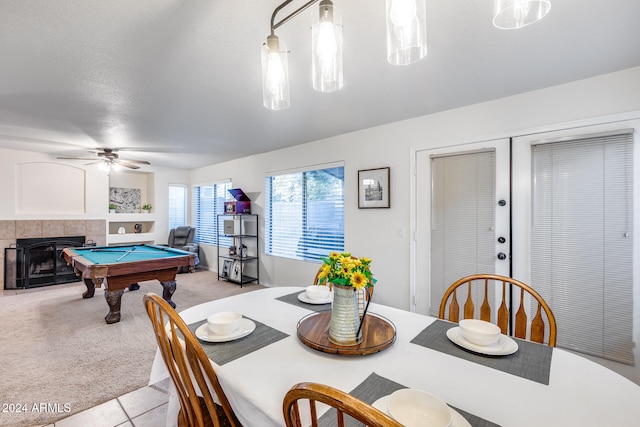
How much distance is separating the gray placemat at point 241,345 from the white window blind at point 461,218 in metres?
2.24

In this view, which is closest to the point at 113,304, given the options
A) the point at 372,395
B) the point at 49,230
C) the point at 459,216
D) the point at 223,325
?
the point at 223,325

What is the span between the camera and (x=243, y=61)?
199 cm

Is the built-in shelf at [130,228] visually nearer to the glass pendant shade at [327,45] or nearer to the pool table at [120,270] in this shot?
the pool table at [120,270]

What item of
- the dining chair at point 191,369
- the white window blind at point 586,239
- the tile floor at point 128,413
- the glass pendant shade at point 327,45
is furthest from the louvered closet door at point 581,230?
the tile floor at point 128,413

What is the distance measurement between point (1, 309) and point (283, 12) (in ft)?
16.9

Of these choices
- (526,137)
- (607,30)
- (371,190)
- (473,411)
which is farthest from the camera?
(371,190)

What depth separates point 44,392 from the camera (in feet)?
6.76

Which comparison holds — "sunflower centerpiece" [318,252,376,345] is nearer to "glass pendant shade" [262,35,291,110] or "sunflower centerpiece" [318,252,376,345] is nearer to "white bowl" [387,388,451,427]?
"white bowl" [387,388,451,427]

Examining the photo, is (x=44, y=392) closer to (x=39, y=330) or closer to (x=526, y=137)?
(x=39, y=330)

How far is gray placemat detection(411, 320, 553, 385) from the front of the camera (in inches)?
39.2

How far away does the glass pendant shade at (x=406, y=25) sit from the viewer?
34.0 inches

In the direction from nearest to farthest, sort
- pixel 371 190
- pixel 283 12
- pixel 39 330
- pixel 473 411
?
A: 1. pixel 473 411
2. pixel 283 12
3. pixel 39 330
4. pixel 371 190

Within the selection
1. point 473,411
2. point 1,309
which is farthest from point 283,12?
point 1,309

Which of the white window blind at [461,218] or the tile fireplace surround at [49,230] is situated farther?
the tile fireplace surround at [49,230]
